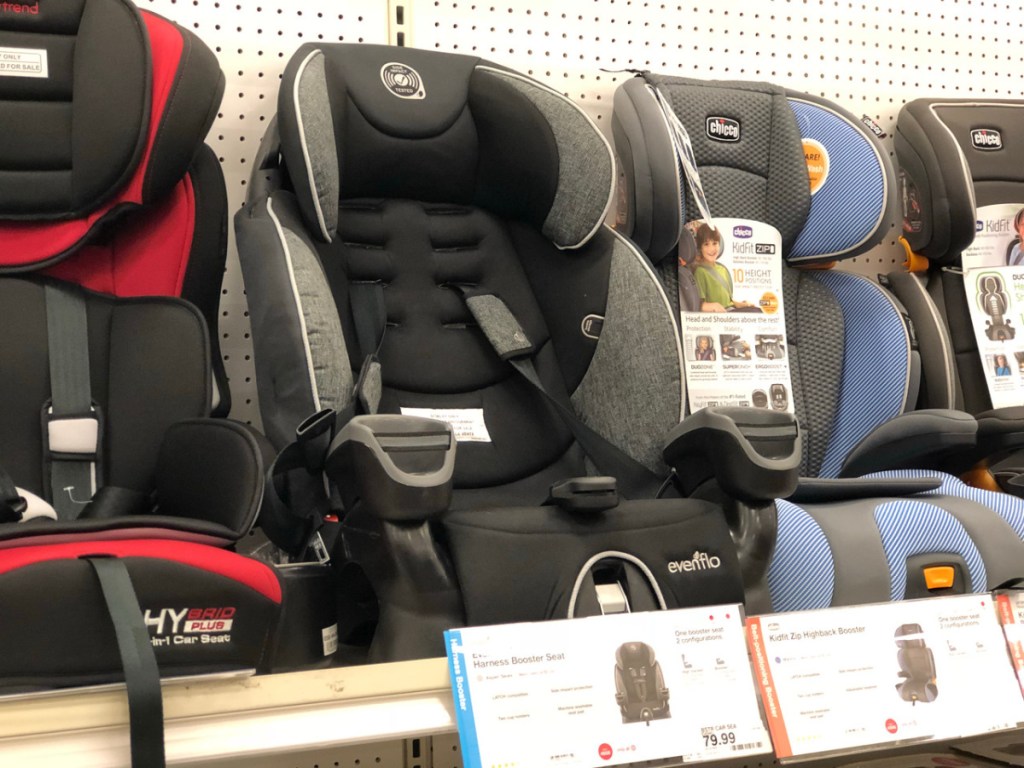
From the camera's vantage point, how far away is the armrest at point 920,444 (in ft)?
3.92

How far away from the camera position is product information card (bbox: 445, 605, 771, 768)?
2.34ft

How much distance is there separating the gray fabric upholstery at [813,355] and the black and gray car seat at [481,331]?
0.40 metres

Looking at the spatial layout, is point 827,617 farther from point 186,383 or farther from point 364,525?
point 186,383

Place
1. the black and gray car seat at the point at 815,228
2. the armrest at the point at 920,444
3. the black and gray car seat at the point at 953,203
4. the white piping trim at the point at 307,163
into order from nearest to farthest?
the white piping trim at the point at 307,163 < the armrest at the point at 920,444 < the black and gray car seat at the point at 815,228 < the black and gray car seat at the point at 953,203

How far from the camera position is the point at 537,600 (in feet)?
2.68

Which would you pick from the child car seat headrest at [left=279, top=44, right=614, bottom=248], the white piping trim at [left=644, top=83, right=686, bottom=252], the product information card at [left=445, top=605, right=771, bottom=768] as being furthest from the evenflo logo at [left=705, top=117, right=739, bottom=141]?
the product information card at [left=445, top=605, right=771, bottom=768]

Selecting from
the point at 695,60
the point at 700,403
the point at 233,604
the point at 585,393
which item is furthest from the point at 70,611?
the point at 695,60

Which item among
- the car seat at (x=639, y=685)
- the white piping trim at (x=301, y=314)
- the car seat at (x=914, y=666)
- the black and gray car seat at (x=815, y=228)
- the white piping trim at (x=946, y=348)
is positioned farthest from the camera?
the white piping trim at (x=946, y=348)

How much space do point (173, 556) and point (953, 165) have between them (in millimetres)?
1447

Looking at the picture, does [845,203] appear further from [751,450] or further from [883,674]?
[883,674]

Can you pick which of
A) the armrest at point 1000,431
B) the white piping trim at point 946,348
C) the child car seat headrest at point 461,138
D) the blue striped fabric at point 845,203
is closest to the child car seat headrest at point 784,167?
the blue striped fabric at point 845,203

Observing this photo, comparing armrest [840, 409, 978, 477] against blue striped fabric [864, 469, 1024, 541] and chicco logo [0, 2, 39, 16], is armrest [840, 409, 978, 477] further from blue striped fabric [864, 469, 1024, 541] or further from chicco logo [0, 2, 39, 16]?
chicco logo [0, 2, 39, 16]

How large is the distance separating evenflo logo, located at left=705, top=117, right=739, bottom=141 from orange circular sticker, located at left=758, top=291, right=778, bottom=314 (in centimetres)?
25

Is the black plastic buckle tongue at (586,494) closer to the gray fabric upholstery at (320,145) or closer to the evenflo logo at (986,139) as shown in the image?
the gray fabric upholstery at (320,145)
